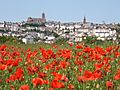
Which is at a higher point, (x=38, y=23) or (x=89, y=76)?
(x=89, y=76)

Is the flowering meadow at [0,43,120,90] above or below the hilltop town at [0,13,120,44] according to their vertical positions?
above

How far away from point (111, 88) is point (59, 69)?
144 cm

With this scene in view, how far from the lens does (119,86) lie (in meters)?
4.73

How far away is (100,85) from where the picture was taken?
5.09m

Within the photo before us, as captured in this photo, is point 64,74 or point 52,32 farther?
point 52,32

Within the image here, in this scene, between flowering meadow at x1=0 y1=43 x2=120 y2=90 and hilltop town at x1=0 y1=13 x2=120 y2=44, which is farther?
hilltop town at x1=0 y1=13 x2=120 y2=44

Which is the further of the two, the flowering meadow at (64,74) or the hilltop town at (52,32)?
the hilltop town at (52,32)

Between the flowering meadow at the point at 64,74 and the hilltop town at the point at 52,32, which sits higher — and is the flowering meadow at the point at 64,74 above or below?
above

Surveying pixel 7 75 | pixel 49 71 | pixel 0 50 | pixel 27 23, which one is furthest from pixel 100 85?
pixel 27 23

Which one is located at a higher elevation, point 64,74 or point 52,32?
point 64,74

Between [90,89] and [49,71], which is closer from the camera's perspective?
[90,89]

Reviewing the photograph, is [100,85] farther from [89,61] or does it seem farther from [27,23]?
[27,23]

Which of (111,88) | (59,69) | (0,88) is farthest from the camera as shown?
(59,69)

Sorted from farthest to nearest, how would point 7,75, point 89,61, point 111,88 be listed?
1. point 89,61
2. point 7,75
3. point 111,88
